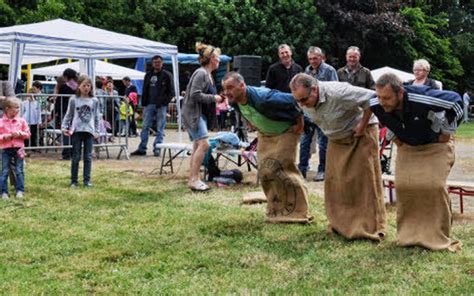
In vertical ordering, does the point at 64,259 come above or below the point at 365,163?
below

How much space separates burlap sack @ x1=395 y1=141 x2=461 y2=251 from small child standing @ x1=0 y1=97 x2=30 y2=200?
4.85 meters

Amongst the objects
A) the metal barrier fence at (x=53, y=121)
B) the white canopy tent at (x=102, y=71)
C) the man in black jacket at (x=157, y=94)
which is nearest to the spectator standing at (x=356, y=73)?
A: the man in black jacket at (x=157, y=94)

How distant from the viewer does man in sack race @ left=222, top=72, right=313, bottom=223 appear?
22.7 feet

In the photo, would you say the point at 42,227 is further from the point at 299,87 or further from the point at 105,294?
the point at 299,87

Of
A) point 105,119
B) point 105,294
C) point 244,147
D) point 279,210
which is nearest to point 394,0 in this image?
point 105,119

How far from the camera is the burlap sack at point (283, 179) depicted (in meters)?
7.04

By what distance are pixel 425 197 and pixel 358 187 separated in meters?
0.71

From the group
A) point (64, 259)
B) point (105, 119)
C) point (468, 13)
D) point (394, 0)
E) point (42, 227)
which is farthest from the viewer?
point (468, 13)

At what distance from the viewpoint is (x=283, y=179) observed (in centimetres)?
707

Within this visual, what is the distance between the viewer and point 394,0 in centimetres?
3509

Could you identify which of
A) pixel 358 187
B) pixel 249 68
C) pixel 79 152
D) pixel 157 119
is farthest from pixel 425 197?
pixel 249 68

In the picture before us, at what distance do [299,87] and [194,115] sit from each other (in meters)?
3.48

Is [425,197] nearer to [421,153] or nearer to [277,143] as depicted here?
[421,153]

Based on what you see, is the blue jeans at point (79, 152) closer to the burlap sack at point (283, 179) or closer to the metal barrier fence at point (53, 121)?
the metal barrier fence at point (53, 121)
